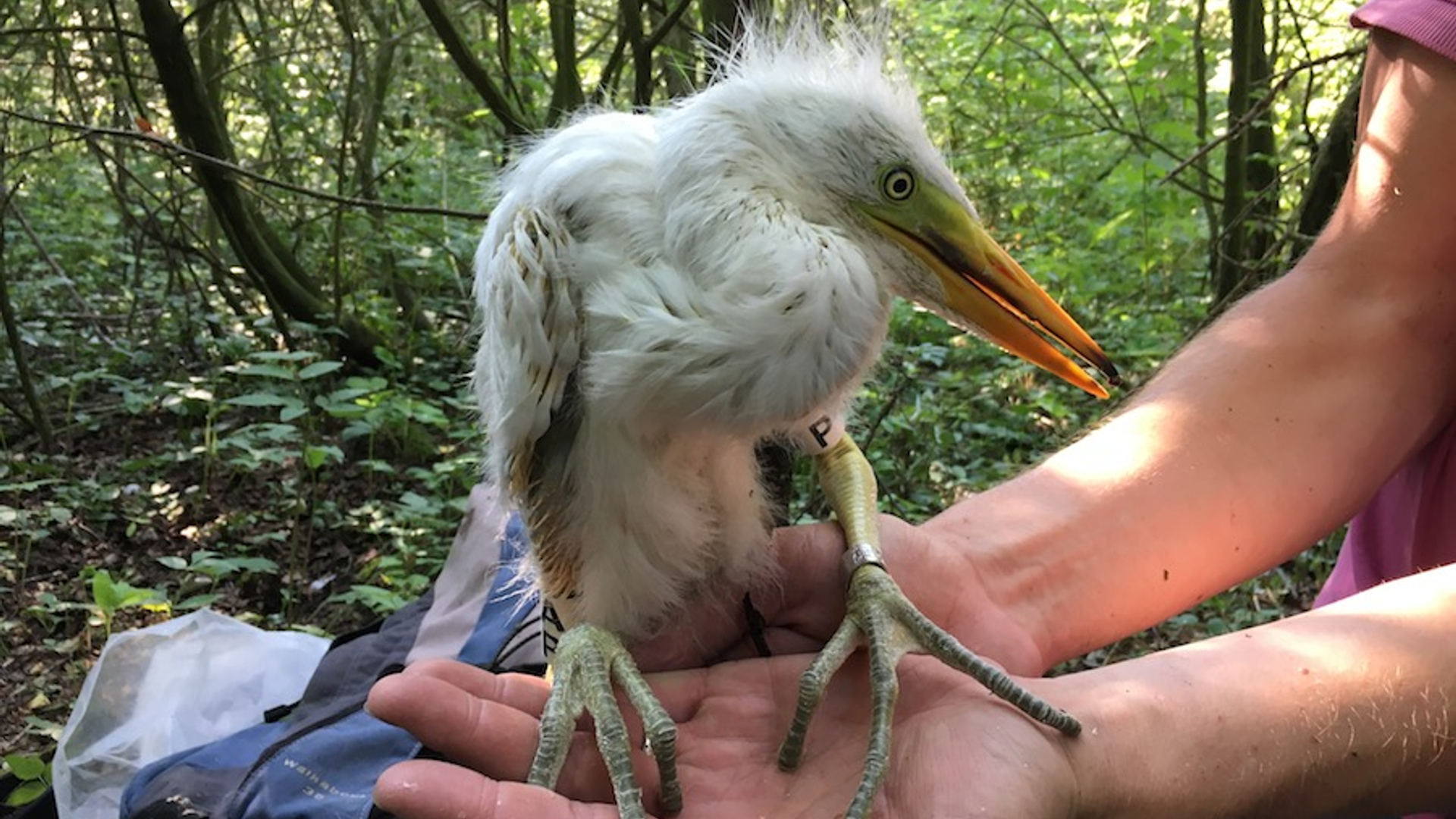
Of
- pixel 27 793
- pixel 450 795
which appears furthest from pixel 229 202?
pixel 450 795

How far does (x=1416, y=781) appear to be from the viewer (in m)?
1.14

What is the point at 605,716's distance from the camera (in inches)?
56.9

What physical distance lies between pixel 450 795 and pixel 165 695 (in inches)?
57.2

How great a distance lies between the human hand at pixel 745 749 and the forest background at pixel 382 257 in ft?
4.03

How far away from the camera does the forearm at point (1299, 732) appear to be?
1124 millimetres

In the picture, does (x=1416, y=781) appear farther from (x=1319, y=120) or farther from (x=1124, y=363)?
(x=1319, y=120)

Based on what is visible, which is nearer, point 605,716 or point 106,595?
point 605,716

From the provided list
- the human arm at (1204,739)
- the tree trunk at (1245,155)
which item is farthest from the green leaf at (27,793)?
the tree trunk at (1245,155)

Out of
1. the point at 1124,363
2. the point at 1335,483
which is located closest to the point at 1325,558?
the point at 1124,363

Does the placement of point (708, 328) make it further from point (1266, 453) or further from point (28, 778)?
point (28, 778)

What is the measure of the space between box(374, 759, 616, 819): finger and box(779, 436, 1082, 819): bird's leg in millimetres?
366

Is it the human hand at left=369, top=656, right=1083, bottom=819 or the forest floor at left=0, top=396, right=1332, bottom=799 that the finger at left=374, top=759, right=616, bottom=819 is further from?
the forest floor at left=0, top=396, right=1332, bottom=799

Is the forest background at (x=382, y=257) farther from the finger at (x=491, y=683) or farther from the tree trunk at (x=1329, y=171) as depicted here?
the finger at (x=491, y=683)

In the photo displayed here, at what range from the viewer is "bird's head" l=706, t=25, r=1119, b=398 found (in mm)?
1454
